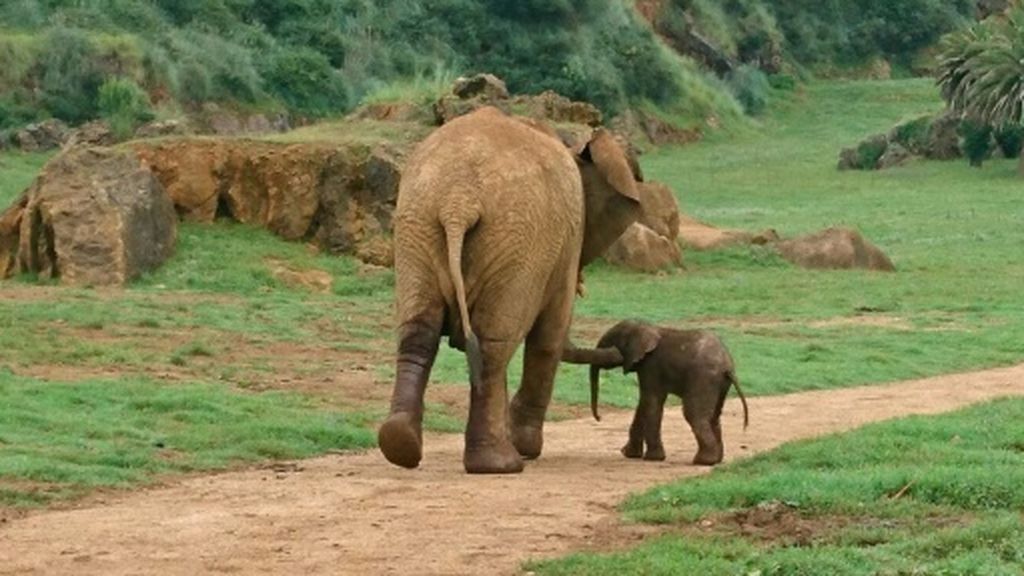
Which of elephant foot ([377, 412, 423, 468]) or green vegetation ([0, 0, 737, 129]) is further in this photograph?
green vegetation ([0, 0, 737, 129])

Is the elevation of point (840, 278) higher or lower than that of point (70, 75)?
lower

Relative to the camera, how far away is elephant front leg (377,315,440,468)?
11422mm

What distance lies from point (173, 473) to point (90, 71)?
30446mm

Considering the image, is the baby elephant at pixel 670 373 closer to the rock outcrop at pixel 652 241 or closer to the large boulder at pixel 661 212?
the rock outcrop at pixel 652 241

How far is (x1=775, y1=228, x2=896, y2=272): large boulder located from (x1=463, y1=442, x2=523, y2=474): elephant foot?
18829 millimetres

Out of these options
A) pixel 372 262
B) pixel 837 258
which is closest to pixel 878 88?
pixel 837 258

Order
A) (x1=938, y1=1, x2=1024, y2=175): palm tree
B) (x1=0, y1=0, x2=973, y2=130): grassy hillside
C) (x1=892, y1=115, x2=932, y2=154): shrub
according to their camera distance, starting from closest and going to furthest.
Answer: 1. (x1=0, y1=0, x2=973, y2=130): grassy hillside
2. (x1=938, y1=1, x2=1024, y2=175): palm tree
3. (x1=892, y1=115, x2=932, y2=154): shrub

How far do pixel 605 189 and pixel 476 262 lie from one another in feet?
5.85

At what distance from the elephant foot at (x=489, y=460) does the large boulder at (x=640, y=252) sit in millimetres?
16450

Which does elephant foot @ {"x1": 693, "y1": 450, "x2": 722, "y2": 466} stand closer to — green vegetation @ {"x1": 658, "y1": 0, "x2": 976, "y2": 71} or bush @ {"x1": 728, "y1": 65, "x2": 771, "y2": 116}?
bush @ {"x1": 728, "y1": 65, "x2": 771, "y2": 116}

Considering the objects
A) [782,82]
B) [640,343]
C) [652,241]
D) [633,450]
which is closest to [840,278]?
[652,241]

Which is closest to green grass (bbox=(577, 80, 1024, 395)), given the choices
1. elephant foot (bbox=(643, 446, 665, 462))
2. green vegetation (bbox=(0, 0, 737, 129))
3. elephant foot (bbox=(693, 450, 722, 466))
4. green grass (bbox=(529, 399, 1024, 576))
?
green vegetation (bbox=(0, 0, 737, 129))

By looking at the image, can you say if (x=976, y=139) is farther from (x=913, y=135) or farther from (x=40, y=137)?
(x=40, y=137)

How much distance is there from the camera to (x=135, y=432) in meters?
13.1
